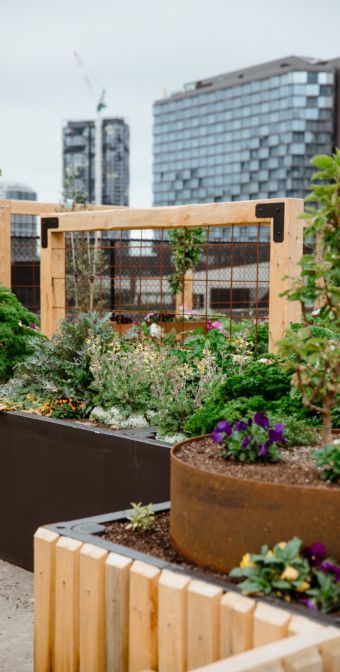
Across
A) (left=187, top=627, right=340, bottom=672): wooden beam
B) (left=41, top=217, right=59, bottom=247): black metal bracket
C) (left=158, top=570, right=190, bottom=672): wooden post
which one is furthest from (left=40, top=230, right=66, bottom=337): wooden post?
(left=187, top=627, right=340, bottom=672): wooden beam

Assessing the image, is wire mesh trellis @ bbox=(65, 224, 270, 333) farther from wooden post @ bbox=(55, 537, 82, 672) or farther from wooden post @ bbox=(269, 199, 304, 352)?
wooden post @ bbox=(55, 537, 82, 672)

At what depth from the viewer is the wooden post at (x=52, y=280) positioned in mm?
6730

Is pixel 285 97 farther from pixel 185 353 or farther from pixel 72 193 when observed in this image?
pixel 185 353

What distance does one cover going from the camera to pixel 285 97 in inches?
4053

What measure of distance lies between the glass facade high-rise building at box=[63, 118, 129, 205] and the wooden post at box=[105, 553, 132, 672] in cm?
7963

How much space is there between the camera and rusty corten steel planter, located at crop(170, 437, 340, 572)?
8.14 feet

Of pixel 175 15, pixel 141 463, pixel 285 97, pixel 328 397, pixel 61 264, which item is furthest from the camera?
pixel 285 97

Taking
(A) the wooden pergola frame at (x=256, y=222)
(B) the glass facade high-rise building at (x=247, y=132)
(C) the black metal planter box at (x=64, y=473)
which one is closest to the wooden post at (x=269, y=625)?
(C) the black metal planter box at (x=64, y=473)

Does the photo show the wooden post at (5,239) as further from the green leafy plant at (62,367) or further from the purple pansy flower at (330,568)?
the purple pansy flower at (330,568)

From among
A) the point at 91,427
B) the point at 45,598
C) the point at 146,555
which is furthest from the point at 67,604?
the point at 91,427

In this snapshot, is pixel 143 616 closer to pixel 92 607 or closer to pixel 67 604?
pixel 92 607

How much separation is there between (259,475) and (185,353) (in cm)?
274

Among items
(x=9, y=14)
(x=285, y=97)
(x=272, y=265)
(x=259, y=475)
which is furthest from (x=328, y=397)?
(x=285, y=97)

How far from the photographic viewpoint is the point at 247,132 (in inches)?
4345
